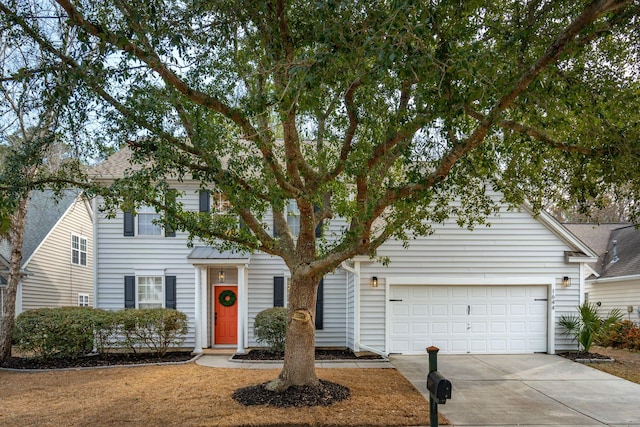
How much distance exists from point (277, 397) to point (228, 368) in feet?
11.1

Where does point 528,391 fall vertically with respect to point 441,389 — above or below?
below

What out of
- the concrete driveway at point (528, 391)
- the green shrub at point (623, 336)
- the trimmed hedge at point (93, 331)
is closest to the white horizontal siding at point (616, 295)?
the green shrub at point (623, 336)

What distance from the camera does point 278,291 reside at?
45.7 ft

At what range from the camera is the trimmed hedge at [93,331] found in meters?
11.5

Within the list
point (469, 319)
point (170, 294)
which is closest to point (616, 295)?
point (469, 319)

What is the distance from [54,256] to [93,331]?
23.8ft

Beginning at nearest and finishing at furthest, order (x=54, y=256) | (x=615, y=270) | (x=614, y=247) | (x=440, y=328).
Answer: (x=440, y=328), (x=615, y=270), (x=54, y=256), (x=614, y=247)

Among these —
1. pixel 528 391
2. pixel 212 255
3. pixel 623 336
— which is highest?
pixel 212 255

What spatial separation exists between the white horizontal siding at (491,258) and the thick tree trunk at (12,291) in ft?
28.7

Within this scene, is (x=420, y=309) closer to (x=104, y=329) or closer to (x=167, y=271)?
(x=167, y=271)

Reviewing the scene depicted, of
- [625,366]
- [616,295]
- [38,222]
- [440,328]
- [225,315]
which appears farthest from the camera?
[38,222]

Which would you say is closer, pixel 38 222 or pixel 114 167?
pixel 114 167

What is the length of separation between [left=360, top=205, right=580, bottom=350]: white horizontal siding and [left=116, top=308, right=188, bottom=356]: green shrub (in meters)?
5.01

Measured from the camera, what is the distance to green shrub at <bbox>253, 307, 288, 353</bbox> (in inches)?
478
